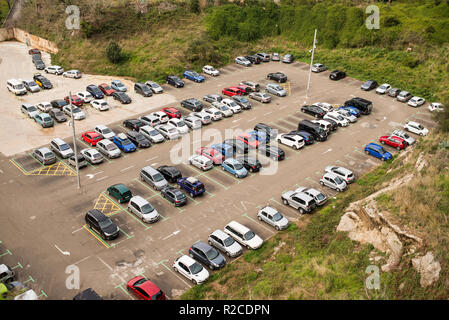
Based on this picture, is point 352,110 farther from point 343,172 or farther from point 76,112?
point 76,112

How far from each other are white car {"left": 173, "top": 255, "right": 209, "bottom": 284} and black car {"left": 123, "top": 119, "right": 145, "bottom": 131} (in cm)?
2236

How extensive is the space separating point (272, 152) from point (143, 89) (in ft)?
74.8

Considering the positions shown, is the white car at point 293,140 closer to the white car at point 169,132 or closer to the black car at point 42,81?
the white car at point 169,132

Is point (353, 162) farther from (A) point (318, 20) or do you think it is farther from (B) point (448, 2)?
(B) point (448, 2)

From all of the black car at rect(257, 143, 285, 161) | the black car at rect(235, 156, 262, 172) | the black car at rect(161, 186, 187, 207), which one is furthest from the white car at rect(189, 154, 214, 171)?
the black car at rect(257, 143, 285, 161)

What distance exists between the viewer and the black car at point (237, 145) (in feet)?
144

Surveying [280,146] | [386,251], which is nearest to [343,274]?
[386,251]

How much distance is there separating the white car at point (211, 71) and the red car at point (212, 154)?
23.6 meters

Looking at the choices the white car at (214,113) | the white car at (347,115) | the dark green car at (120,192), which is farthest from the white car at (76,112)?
the white car at (347,115)

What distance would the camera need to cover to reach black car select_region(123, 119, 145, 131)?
4803cm

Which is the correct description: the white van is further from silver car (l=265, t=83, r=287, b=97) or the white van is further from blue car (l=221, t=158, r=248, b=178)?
silver car (l=265, t=83, r=287, b=97)

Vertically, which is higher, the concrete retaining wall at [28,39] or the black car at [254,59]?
the concrete retaining wall at [28,39]

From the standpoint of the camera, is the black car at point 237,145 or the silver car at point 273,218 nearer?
the silver car at point 273,218

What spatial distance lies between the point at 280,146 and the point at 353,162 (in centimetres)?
781
